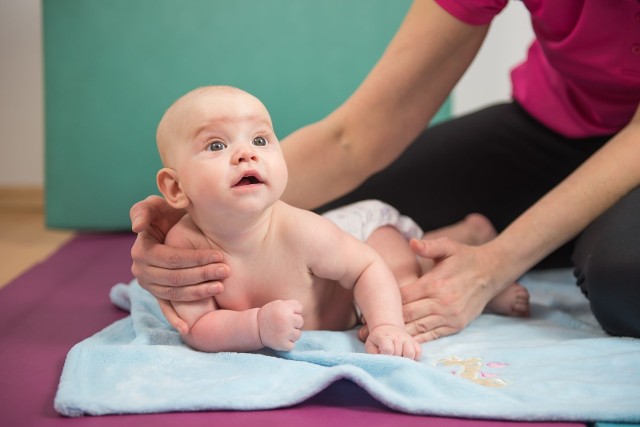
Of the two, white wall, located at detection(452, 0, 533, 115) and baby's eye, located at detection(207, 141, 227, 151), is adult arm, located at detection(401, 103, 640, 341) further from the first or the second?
white wall, located at detection(452, 0, 533, 115)

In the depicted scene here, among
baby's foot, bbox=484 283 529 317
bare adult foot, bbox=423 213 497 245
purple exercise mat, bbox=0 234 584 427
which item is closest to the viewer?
purple exercise mat, bbox=0 234 584 427

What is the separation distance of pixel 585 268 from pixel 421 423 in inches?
15.8

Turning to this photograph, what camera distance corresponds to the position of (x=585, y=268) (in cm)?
111

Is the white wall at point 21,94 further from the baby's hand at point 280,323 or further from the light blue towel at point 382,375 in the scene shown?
the baby's hand at point 280,323

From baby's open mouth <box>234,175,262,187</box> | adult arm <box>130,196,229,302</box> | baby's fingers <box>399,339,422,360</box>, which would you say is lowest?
baby's fingers <box>399,339,422,360</box>

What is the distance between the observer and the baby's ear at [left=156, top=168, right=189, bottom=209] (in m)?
0.99

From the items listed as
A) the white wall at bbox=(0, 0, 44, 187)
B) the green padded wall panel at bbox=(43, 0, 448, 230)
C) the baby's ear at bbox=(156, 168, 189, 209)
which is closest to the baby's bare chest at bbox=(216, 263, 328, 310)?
the baby's ear at bbox=(156, 168, 189, 209)

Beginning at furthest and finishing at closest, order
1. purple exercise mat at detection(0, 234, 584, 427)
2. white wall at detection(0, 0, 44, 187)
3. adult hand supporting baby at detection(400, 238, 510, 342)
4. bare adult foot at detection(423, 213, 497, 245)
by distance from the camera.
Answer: white wall at detection(0, 0, 44, 187)
bare adult foot at detection(423, 213, 497, 245)
adult hand supporting baby at detection(400, 238, 510, 342)
purple exercise mat at detection(0, 234, 584, 427)

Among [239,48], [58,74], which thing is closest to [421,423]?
[239,48]

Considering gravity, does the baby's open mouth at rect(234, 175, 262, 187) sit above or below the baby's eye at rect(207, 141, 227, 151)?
below

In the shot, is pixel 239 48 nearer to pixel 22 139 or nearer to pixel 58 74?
pixel 58 74

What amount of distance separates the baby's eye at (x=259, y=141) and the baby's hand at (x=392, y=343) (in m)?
0.27

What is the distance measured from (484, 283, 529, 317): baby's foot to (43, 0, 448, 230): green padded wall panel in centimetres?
93

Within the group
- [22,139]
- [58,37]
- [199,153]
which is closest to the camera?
[199,153]
